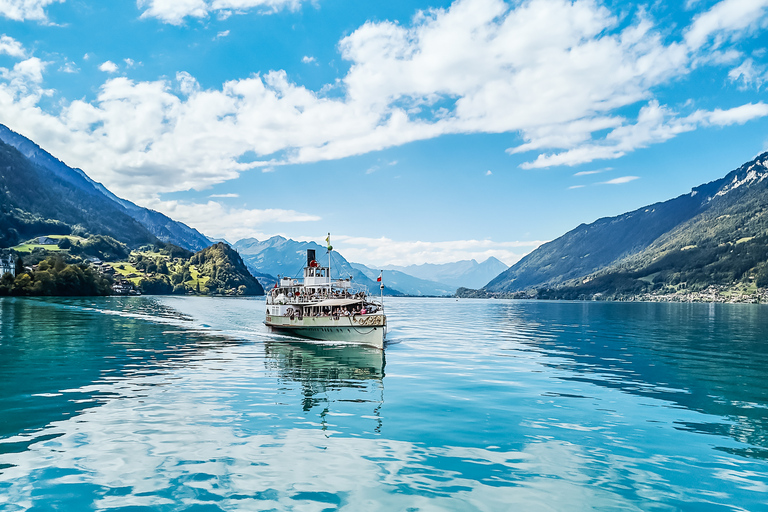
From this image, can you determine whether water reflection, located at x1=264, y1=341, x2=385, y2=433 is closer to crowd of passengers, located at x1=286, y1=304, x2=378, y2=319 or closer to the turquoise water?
the turquoise water

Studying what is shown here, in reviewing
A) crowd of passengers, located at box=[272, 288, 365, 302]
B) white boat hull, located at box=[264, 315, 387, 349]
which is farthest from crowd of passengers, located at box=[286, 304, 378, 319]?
crowd of passengers, located at box=[272, 288, 365, 302]

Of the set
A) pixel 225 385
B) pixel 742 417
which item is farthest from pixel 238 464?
pixel 742 417

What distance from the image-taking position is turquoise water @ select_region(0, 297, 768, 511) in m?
15.1

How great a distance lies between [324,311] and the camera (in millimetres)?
63906

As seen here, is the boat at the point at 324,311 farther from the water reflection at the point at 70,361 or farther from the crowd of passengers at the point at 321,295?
the water reflection at the point at 70,361

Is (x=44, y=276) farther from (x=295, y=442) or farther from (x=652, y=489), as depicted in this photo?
(x=652, y=489)

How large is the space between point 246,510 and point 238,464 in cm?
384

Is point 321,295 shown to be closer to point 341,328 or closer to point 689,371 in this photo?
point 341,328

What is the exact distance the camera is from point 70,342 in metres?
54.2

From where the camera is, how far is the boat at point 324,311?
2287 inches

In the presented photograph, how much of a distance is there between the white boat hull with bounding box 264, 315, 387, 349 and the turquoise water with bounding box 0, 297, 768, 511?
39.9 ft

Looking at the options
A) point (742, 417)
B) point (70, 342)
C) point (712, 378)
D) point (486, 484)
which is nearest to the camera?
point (486, 484)

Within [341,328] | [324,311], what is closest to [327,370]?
[341,328]

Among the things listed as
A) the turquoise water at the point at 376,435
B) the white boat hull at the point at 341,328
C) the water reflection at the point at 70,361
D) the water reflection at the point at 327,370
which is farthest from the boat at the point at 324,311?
the turquoise water at the point at 376,435
